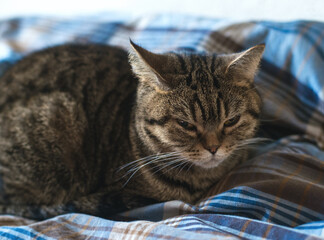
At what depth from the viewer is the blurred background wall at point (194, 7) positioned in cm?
170

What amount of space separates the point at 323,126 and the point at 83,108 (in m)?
1.06

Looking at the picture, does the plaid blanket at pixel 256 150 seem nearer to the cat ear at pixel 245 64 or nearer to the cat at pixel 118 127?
the cat at pixel 118 127

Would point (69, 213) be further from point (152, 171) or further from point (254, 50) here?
point (254, 50)

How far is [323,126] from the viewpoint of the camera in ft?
4.77

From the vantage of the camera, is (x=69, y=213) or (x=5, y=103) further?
(x=5, y=103)

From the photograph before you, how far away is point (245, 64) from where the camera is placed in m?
1.11

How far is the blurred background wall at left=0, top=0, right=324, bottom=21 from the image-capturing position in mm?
1695

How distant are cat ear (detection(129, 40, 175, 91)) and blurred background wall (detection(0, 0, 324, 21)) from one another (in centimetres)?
94

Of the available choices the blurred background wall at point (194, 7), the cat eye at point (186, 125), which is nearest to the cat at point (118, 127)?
the cat eye at point (186, 125)

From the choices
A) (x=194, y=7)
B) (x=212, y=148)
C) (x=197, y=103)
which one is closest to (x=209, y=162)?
(x=212, y=148)

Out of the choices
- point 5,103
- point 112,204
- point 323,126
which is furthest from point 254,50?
point 5,103

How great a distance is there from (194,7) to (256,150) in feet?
3.98

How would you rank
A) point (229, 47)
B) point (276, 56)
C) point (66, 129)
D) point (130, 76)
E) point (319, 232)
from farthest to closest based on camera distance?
point (229, 47)
point (276, 56)
point (130, 76)
point (66, 129)
point (319, 232)

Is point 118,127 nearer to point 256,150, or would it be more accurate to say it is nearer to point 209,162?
point 209,162
